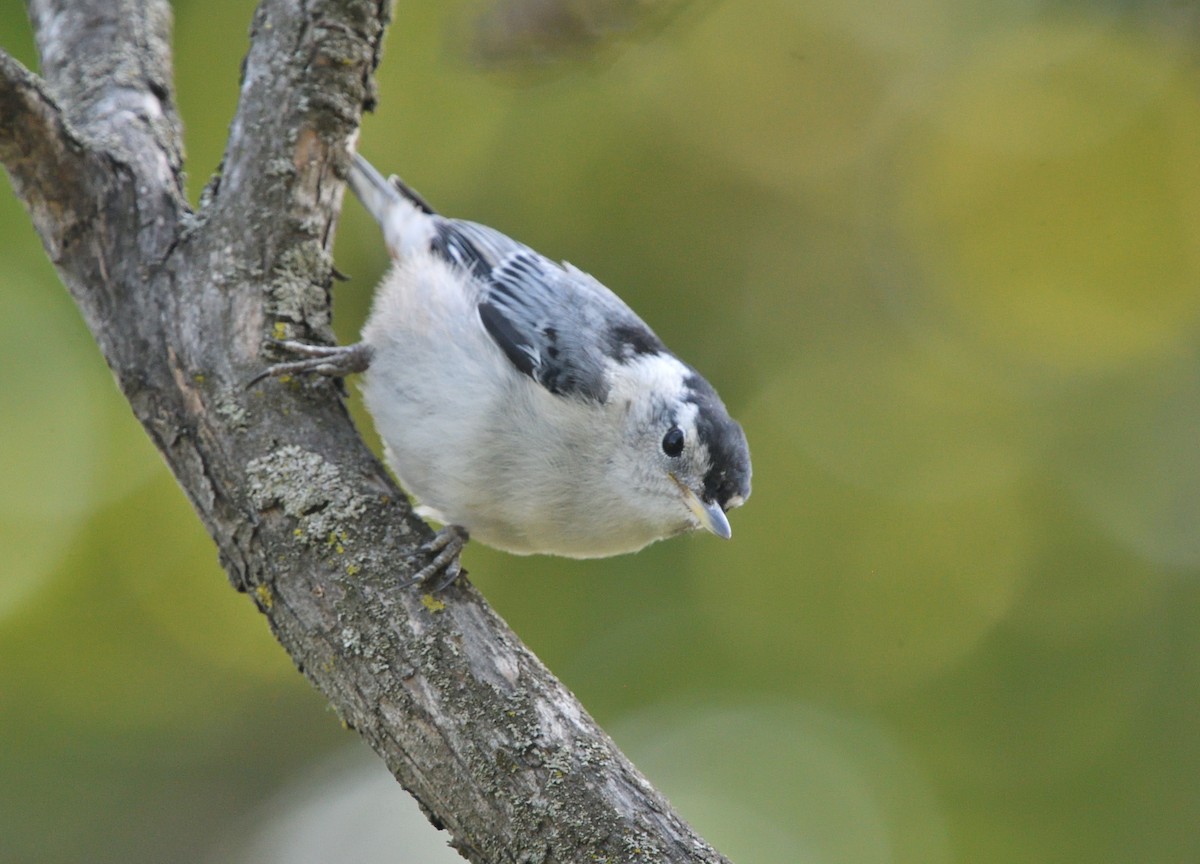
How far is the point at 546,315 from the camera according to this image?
2652 millimetres

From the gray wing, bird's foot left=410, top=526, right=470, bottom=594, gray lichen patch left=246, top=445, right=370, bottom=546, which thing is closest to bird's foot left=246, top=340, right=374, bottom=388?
gray lichen patch left=246, top=445, right=370, bottom=546

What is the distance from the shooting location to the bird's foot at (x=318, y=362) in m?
2.30

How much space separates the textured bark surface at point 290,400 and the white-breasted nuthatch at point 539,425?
16 cm

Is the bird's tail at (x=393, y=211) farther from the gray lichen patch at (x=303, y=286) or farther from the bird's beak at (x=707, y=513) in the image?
the bird's beak at (x=707, y=513)

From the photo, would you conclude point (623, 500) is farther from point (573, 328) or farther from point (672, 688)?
point (672, 688)

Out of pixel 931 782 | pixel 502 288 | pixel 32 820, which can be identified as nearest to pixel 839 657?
pixel 931 782

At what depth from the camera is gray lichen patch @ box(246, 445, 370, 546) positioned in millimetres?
2086

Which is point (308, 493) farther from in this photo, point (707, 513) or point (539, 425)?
point (707, 513)

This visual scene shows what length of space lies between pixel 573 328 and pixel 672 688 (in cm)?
138

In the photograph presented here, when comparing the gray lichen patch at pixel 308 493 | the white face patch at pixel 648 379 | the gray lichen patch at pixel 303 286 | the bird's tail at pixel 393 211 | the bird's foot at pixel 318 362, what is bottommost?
the gray lichen patch at pixel 308 493

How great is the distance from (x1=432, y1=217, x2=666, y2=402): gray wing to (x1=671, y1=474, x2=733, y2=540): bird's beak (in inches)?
12.6

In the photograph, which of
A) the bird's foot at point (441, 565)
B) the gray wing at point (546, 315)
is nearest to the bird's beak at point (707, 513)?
the gray wing at point (546, 315)

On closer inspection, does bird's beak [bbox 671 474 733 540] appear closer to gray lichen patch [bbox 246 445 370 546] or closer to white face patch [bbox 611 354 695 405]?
white face patch [bbox 611 354 695 405]

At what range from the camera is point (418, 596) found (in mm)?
2021
